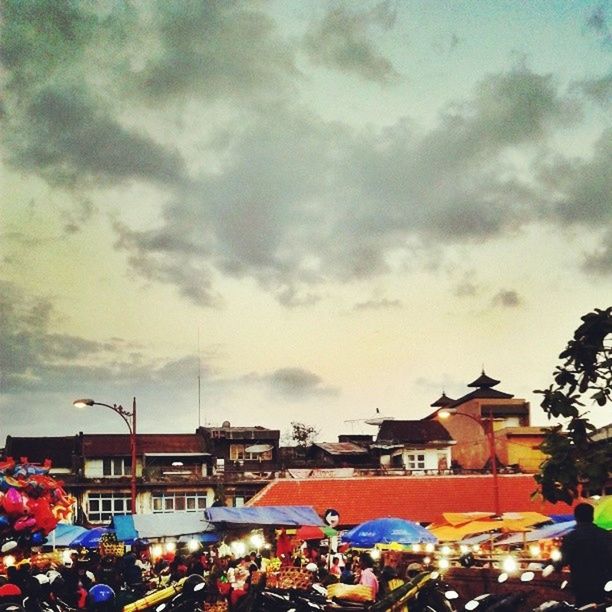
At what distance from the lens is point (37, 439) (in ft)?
196

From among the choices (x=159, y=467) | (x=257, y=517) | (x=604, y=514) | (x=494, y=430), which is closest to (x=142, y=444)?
(x=159, y=467)

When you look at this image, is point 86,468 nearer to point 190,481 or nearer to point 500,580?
point 190,481

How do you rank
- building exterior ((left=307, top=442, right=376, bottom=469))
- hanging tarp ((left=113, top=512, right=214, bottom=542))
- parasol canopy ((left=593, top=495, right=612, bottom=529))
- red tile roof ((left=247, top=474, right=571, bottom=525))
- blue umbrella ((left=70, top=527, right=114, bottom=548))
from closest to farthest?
1. parasol canopy ((left=593, top=495, right=612, bottom=529))
2. hanging tarp ((left=113, top=512, right=214, bottom=542))
3. blue umbrella ((left=70, top=527, right=114, bottom=548))
4. red tile roof ((left=247, top=474, right=571, bottom=525))
5. building exterior ((left=307, top=442, right=376, bottom=469))

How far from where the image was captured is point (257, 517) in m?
22.9

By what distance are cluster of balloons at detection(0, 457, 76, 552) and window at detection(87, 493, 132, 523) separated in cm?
3990

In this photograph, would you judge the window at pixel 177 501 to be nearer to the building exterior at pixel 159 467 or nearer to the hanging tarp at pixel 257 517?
the building exterior at pixel 159 467

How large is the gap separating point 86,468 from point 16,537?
43.0 m

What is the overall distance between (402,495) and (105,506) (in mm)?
19499

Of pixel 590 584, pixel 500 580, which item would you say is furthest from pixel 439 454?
pixel 590 584

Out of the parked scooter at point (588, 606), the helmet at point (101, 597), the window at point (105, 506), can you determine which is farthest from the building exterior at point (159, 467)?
the parked scooter at point (588, 606)

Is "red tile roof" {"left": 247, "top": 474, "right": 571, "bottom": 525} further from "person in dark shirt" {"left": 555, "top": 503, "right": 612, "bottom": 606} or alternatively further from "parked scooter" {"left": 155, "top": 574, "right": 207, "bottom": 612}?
"person in dark shirt" {"left": 555, "top": 503, "right": 612, "bottom": 606}

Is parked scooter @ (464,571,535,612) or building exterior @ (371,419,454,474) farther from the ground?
building exterior @ (371,419,454,474)

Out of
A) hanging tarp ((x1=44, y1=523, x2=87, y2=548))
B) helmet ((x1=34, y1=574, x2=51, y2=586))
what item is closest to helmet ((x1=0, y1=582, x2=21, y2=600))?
helmet ((x1=34, y1=574, x2=51, y2=586))

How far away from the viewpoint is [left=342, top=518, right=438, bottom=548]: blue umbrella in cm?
2050
